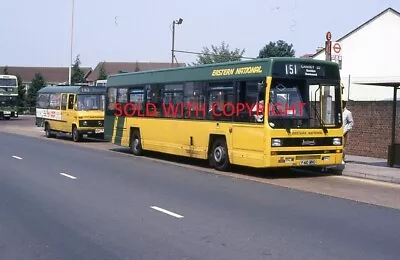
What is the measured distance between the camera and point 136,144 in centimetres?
1989

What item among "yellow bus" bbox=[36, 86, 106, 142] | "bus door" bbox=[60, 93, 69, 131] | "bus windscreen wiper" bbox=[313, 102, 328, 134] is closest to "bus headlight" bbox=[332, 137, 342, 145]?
"bus windscreen wiper" bbox=[313, 102, 328, 134]

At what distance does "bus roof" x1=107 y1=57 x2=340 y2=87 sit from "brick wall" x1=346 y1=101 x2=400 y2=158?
5216 mm

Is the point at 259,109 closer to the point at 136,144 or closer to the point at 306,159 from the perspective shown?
the point at 306,159

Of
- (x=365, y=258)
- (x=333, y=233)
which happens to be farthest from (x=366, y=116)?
(x=365, y=258)

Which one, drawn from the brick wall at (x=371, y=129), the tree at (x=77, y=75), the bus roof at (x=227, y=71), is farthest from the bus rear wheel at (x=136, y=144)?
the tree at (x=77, y=75)

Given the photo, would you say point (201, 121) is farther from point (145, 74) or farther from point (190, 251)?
point (190, 251)

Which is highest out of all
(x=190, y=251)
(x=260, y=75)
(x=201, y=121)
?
(x=260, y=75)

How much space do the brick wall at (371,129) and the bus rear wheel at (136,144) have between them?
7536 mm

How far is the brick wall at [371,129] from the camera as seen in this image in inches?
731

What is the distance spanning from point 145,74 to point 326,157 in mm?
7851

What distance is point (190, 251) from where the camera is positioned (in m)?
6.35

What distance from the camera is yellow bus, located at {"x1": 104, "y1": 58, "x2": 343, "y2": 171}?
13289 mm

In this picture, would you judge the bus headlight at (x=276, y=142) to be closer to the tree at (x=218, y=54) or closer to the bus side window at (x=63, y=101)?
the bus side window at (x=63, y=101)

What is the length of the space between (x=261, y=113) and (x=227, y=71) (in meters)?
2.08
